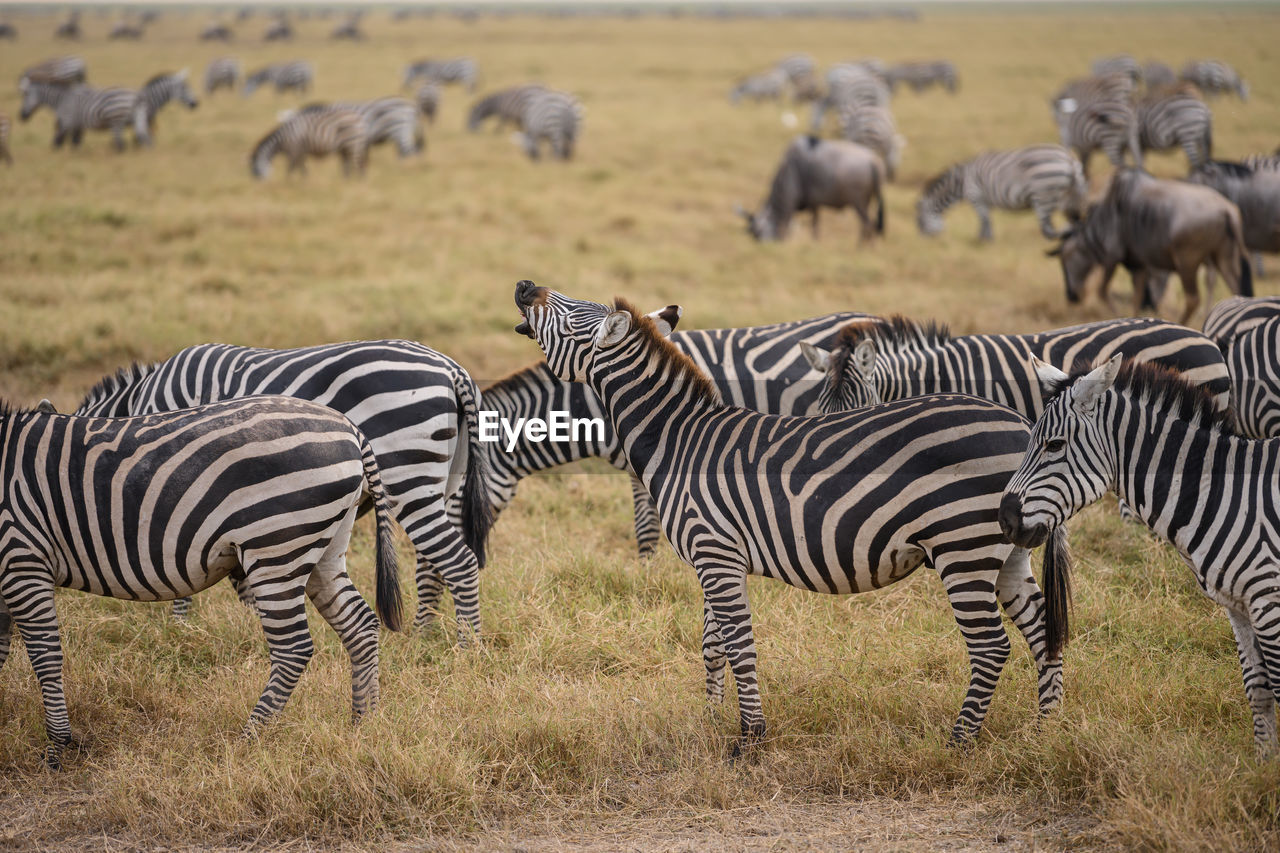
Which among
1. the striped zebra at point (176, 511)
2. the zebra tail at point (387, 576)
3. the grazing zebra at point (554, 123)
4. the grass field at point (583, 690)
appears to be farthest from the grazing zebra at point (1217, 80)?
the striped zebra at point (176, 511)

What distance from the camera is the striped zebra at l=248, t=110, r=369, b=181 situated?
20.0 meters

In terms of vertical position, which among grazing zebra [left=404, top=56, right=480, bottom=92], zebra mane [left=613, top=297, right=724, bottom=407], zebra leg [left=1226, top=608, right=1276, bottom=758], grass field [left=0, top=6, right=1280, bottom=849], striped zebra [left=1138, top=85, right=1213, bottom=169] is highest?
grazing zebra [left=404, top=56, right=480, bottom=92]

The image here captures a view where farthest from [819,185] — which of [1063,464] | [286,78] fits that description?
[286,78]

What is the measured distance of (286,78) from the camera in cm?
3406

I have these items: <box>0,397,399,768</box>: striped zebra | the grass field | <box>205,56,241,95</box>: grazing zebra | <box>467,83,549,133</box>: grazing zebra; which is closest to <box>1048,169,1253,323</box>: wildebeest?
the grass field

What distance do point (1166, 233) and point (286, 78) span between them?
1203 inches

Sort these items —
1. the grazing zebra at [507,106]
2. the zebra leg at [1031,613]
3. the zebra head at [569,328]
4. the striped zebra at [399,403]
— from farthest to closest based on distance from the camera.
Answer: the grazing zebra at [507,106]
the striped zebra at [399,403]
the zebra head at [569,328]
the zebra leg at [1031,613]

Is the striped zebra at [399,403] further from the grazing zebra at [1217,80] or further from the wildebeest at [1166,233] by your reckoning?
the grazing zebra at [1217,80]

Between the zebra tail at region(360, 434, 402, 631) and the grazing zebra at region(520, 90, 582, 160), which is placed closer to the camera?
the zebra tail at region(360, 434, 402, 631)

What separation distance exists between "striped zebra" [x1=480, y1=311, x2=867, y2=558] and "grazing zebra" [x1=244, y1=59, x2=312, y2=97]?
3124cm

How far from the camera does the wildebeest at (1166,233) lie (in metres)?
10.3

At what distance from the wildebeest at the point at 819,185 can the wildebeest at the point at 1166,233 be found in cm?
478

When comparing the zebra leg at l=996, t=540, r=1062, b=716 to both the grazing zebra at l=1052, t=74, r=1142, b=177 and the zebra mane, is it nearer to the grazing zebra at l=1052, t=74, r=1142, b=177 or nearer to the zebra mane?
the zebra mane

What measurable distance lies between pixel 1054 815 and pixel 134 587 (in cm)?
380
